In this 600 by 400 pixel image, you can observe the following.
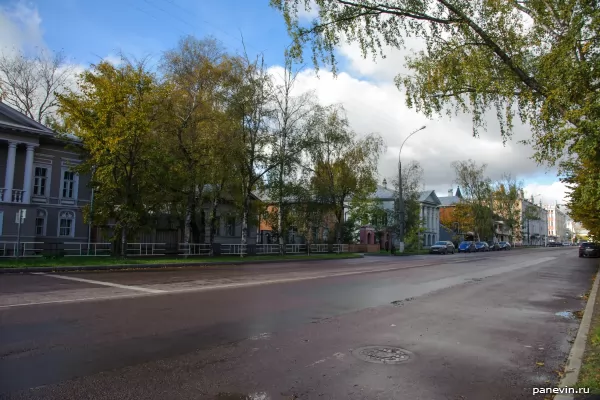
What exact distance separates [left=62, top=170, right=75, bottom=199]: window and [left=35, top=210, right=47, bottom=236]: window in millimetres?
1893

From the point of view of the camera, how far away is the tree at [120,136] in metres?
21.9

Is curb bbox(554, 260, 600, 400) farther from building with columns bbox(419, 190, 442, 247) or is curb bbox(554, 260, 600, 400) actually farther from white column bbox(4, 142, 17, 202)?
building with columns bbox(419, 190, 442, 247)

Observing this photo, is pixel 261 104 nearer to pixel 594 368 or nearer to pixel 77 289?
pixel 77 289

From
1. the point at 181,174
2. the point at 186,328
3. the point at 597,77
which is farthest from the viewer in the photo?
the point at 181,174

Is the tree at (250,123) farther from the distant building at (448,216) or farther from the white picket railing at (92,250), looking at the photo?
the distant building at (448,216)

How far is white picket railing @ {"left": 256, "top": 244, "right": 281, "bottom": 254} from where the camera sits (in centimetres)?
3562

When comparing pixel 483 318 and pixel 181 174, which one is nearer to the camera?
pixel 483 318

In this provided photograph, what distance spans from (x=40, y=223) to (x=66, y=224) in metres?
1.71

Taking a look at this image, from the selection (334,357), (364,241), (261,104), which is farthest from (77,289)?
(364,241)

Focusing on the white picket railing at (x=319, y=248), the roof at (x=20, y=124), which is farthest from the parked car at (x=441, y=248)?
the roof at (x=20, y=124)

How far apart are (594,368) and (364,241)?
49.8 meters

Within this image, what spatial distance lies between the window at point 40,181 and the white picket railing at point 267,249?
16.3 metres

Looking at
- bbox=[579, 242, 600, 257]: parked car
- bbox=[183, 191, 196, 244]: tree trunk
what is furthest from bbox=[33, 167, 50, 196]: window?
bbox=[579, 242, 600, 257]: parked car

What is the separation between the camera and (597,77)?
8.38 m
